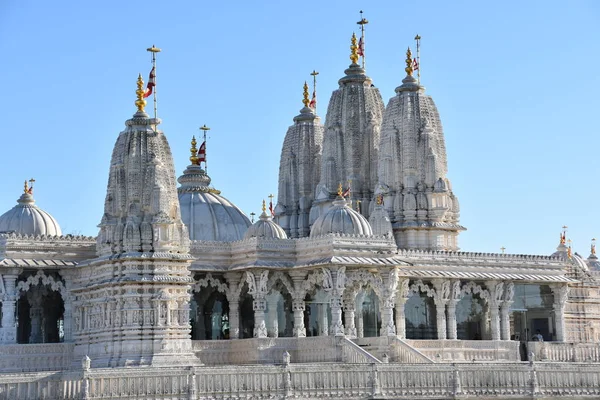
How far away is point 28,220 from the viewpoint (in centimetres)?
5672

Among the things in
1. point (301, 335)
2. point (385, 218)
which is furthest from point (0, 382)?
point (385, 218)

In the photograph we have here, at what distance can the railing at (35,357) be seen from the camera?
2079 inches

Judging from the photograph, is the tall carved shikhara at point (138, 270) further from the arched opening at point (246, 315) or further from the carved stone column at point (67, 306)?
the arched opening at point (246, 315)

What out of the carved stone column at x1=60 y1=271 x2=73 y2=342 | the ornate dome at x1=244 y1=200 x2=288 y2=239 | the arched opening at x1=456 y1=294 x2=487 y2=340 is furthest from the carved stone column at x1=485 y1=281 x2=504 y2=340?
the carved stone column at x1=60 y1=271 x2=73 y2=342

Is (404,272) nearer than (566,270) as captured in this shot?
Yes

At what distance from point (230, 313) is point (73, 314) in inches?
270

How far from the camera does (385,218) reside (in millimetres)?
65250

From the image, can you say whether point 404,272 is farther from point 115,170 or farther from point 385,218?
point 115,170

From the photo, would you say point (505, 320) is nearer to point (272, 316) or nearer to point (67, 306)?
point (272, 316)

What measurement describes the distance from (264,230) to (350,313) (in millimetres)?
4998

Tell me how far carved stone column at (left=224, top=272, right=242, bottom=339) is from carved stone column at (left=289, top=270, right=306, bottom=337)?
2344 mm

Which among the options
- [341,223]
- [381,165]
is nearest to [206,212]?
[341,223]

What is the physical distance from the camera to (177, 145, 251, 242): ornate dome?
199 feet

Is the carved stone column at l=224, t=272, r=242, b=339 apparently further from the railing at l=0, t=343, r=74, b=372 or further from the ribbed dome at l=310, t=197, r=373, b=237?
the railing at l=0, t=343, r=74, b=372
